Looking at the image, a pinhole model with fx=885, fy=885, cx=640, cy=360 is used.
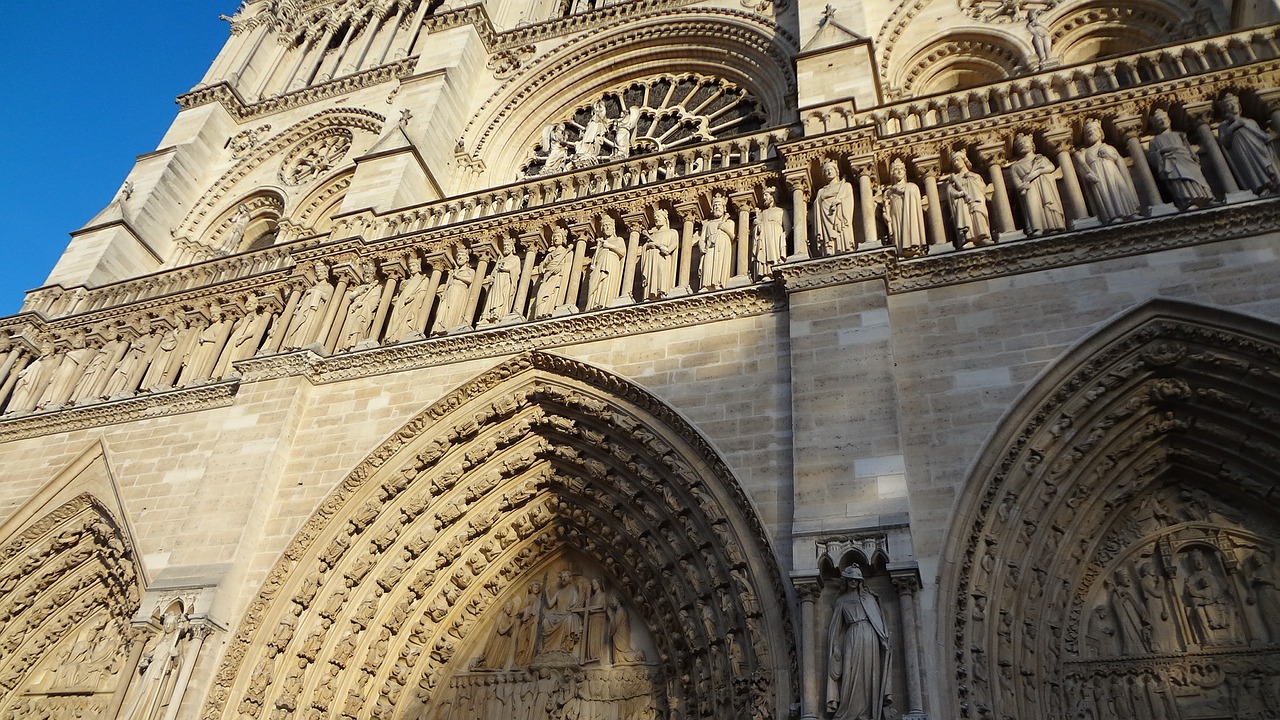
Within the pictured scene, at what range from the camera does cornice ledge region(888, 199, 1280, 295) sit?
5.94m

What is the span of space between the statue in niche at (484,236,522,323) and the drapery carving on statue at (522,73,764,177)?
2608 millimetres

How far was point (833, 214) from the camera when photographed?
23.2 feet

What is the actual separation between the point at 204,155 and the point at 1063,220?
40.7ft

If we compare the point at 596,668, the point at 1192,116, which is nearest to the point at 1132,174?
the point at 1192,116

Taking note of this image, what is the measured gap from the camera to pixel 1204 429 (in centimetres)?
577

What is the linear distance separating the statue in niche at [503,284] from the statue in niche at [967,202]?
152 inches

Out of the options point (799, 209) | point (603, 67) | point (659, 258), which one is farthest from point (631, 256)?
point (603, 67)

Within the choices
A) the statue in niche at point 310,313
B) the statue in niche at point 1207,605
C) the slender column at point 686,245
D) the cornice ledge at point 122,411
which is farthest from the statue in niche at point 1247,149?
the cornice ledge at point 122,411

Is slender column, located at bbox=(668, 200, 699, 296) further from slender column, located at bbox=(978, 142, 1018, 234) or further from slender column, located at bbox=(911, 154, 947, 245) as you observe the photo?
slender column, located at bbox=(978, 142, 1018, 234)

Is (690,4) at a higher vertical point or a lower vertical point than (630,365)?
higher

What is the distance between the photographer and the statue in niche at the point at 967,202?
6582mm

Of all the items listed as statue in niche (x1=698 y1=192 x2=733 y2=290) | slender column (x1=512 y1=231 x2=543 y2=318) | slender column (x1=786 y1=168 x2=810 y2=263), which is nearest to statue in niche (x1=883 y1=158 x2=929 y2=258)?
slender column (x1=786 y1=168 x2=810 y2=263)

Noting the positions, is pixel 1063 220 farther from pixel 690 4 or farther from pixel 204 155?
pixel 204 155

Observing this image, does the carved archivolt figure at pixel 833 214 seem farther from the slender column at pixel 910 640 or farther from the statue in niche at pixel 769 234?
the slender column at pixel 910 640
